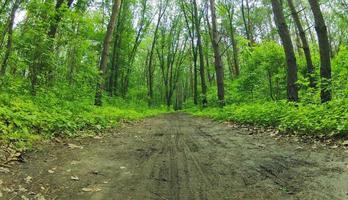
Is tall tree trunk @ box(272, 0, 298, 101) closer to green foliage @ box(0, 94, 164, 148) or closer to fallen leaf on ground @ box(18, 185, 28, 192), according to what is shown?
green foliage @ box(0, 94, 164, 148)

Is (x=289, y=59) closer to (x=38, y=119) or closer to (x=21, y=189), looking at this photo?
(x=38, y=119)

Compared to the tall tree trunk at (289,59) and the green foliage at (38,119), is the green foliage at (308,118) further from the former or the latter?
the green foliage at (38,119)

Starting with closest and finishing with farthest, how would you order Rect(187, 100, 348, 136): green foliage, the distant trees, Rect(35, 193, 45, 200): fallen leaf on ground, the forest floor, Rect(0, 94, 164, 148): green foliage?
1. Rect(35, 193, 45, 200): fallen leaf on ground
2. the forest floor
3. Rect(0, 94, 164, 148): green foliage
4. Rect(187, 100, 348, 136): green foliage
5. the distant trees

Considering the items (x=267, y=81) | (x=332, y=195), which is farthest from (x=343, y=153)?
(x=267, y=81)

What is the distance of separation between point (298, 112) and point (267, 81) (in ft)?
35.0

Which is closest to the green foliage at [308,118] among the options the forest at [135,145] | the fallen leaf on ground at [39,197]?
the forest at [135,145]

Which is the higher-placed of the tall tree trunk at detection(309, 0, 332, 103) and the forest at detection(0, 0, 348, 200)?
the tall tree trunk at detection(309, 0, 332, 103)

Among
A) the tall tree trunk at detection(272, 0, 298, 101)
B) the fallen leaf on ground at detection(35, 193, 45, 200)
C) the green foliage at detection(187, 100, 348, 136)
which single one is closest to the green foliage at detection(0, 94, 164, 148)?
the fallen leaf on ground at detection(35, 193, 45, 200)

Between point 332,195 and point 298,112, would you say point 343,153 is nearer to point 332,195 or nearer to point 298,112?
point 332,195

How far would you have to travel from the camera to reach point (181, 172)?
431 centimetres

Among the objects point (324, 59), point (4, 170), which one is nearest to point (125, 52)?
point (324, 59)

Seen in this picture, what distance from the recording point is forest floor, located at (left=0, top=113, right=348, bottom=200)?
3457 millimetres

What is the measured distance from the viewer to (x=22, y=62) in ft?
27.0

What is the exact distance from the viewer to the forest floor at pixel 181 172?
11.3 ft
